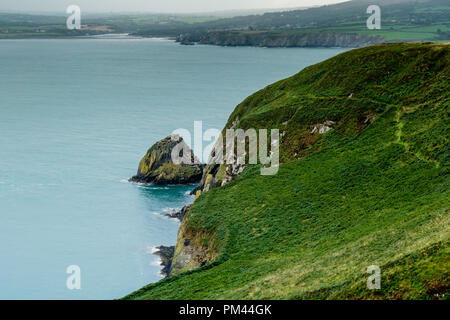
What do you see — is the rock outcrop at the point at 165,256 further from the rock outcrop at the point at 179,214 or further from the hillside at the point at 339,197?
the rock outcrop at the point at 179,214

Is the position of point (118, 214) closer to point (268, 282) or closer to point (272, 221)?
point (272, 221)

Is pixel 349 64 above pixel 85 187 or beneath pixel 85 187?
above

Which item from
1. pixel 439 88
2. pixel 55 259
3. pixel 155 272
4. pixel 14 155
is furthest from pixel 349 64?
pixel 14 155

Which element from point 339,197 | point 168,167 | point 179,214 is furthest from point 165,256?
point 168,167

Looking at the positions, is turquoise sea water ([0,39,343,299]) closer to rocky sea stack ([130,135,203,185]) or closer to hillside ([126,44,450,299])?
rocky sea stack ([130,135,203,185])

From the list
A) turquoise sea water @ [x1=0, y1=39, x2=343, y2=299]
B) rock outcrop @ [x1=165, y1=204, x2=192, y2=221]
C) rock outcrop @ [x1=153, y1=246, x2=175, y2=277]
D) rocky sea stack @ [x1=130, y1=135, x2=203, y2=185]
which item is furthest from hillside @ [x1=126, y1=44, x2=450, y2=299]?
rocky sea stack @ [x1=130, y1=135, x2=203, y2=185]

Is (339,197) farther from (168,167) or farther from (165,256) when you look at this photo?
(168,167)
